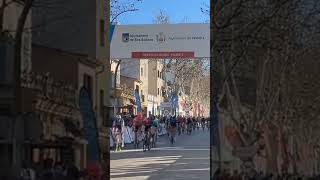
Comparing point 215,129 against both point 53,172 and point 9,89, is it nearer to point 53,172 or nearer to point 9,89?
point 53,172

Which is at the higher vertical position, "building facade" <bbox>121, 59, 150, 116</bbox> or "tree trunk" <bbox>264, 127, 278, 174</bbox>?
"building facade" <bbox>121, 59, 150, 116</bbox>

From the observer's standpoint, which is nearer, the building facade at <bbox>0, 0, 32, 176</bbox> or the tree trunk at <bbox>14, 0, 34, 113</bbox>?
the building facade at <bbox>0, 0, 32, 176</bbox>

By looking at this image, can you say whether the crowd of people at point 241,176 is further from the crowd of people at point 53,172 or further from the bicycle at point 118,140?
the bicycle at point 118,140

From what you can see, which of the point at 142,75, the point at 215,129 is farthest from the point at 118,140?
the point at 142,75

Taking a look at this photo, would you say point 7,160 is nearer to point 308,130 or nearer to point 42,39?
point 42,39

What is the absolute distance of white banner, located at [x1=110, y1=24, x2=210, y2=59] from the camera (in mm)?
36312

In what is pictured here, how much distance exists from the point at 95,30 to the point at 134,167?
1035 centimetres

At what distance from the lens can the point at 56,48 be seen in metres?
13.4

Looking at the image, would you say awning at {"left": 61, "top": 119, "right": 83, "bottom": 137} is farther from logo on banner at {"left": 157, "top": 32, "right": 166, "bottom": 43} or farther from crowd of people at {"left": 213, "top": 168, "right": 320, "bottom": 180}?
logo on banner at {"left": 157, "top": 32, "right": 166, "bottom": 43}

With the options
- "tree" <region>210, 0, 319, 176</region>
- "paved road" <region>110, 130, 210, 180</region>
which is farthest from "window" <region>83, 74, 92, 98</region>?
"paved road" <region>110, 130, 210, 180</region>

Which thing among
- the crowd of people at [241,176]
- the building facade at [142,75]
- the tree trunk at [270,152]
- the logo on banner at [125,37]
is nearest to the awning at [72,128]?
the crowd of people at [241,176]

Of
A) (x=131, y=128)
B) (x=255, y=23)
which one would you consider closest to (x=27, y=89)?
(x=255, y=23)

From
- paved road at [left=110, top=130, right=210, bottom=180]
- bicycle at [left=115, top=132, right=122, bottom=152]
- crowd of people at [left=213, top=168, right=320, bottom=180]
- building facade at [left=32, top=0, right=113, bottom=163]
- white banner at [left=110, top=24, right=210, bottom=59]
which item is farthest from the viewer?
white banner at [left=110, top=24, right=210, bottom=59]

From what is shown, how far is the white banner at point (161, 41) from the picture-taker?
3631 centimetres
